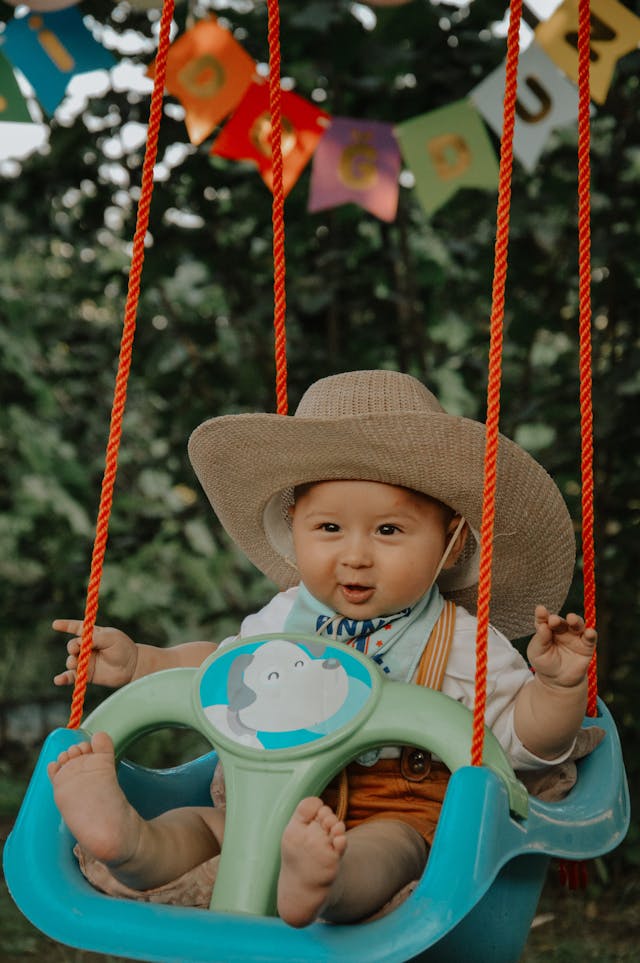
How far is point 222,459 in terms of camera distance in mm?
1759

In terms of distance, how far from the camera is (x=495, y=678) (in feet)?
5.20

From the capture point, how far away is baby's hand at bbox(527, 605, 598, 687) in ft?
4.72

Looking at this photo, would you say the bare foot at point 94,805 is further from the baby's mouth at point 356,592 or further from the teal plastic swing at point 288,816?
the baby's mouth at point 356,592

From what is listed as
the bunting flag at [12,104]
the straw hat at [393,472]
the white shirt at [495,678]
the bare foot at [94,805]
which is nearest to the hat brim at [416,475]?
the straw hat at [393,472]

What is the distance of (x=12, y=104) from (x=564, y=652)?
5.66ft

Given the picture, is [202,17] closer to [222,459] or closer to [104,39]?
[104,39]

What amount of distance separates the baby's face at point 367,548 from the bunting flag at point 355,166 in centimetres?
125

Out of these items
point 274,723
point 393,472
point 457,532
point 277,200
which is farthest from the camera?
point 277,200

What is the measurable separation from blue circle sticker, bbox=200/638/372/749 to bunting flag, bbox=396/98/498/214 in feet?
4.41

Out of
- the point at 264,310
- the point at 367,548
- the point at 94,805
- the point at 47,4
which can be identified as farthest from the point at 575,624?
the point at 264,310

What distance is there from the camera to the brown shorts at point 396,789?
5.15ft

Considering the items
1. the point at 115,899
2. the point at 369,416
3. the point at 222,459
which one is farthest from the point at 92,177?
the point at 115,899

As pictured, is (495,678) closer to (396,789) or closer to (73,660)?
(396,789)

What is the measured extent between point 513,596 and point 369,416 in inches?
16.2
